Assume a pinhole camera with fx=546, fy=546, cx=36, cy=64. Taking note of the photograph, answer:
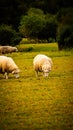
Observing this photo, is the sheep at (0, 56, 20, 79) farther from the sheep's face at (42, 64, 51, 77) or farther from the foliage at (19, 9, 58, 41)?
the foliage at (19, 9, 58, 41)

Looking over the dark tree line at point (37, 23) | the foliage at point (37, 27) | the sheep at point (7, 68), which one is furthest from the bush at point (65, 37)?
the sheep at point (7, 68)

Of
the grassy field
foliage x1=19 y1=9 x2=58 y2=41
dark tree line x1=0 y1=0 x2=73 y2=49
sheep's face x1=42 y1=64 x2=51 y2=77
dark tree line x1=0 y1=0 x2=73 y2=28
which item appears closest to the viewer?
the grassy field

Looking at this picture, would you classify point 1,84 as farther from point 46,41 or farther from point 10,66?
point 46,41

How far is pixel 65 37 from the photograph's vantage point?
44.6 meters

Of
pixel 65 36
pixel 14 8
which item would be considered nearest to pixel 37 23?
pixel 14 8

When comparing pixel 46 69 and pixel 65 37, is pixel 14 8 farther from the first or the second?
pixel 46 69

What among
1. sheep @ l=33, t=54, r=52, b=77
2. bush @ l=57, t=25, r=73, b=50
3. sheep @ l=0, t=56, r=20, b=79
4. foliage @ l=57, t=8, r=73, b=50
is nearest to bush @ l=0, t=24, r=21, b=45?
→ foliage @ l=57, t=8, r=73, b=50

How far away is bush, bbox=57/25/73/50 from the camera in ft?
144

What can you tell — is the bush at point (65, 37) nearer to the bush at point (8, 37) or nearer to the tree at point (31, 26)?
the bush at point (8, 37)

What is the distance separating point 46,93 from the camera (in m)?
16.1

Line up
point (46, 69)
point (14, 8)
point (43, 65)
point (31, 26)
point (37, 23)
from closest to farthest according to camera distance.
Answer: point (46, 69) → point (43, 65) → point (31, 26) → point (37, 23) → point (14, 8)

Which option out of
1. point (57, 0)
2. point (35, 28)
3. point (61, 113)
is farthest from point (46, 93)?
point (57, 0)

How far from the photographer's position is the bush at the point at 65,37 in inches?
1732

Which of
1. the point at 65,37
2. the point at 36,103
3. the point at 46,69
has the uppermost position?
the point at 36,103
